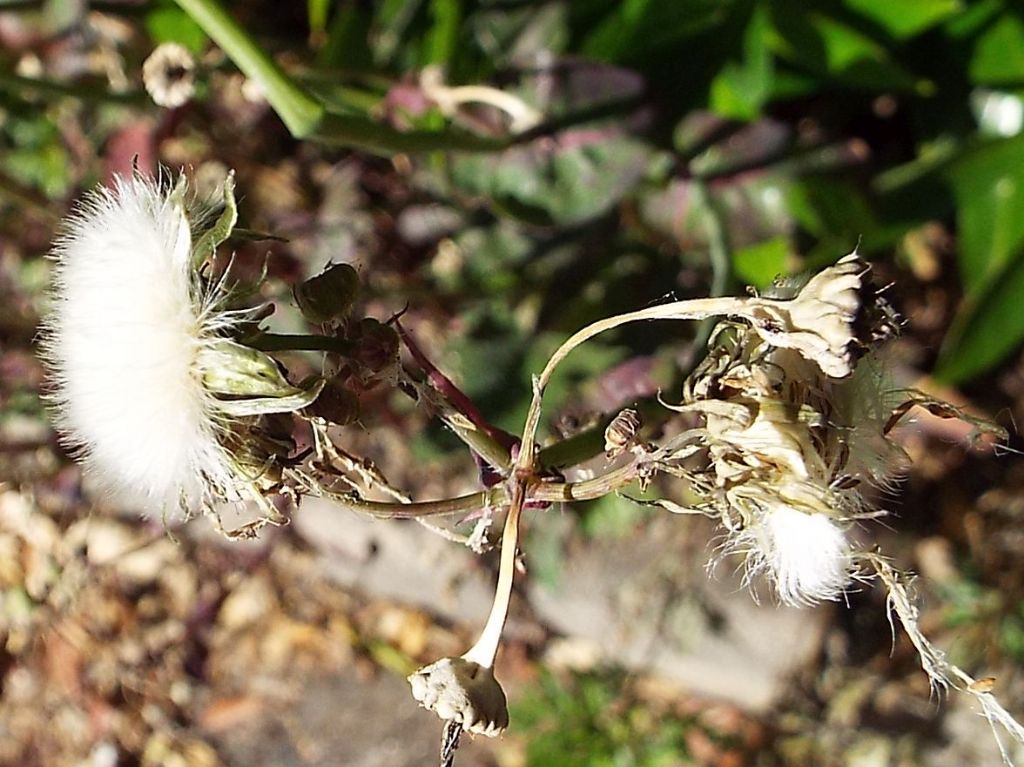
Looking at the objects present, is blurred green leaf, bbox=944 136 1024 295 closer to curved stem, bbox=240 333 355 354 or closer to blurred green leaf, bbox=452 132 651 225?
blurred green leaf, bbox=452 132 651 225

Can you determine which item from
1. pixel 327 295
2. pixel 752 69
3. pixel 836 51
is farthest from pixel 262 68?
pixel 836 51

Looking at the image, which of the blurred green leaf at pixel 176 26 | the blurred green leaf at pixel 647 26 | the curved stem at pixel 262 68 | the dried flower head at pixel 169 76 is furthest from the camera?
the blurred green leaf at pixel 176 26

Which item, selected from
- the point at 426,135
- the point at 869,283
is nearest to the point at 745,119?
the point at 426,135

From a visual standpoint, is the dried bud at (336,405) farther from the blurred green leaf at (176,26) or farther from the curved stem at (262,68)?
the blurred green leaf at (176,26)

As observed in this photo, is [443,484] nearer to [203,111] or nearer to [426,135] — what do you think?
[203,111]

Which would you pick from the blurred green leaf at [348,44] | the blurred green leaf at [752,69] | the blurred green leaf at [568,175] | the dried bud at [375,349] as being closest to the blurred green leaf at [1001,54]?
the blurred green leaf at [752,69]

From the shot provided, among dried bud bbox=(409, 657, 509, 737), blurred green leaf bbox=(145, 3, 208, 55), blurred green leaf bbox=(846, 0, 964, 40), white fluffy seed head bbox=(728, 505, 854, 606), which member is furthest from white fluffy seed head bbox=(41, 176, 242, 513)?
blurred green leaf bbox=(846, 0, 964, 40)
